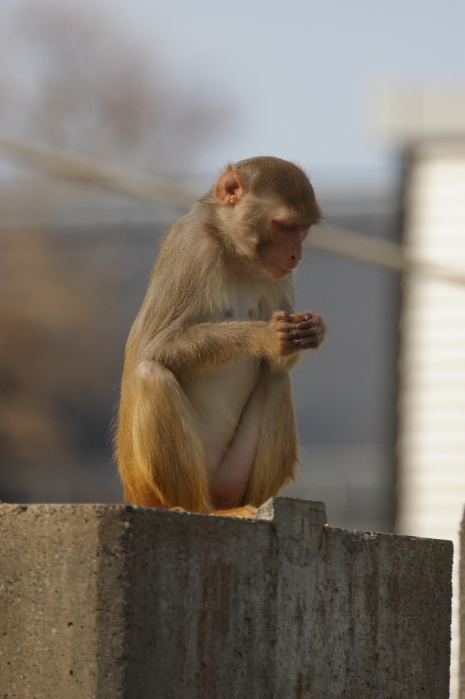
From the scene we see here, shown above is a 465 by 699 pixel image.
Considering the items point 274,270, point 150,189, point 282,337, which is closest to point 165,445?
point 282,337

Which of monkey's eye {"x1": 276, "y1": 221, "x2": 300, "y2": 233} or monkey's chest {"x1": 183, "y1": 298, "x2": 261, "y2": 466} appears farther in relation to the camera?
monkey's eye {"x1": 276, "y1": 221, "x2": 300, "y2": 233}

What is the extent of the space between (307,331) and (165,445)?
66cm

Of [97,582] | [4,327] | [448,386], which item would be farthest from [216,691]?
[4,327]

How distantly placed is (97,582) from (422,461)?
10316mm

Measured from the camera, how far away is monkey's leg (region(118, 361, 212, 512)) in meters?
4.29

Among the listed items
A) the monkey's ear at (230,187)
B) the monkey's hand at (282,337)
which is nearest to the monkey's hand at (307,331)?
the monkey's hand at (282,337)

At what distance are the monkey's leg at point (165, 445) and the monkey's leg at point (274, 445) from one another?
15.2 inches

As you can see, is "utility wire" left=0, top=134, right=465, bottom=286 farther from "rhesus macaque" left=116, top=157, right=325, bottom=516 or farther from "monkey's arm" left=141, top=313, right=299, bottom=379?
"monkey's arm" left=141, top=313, right=299, bottom=379

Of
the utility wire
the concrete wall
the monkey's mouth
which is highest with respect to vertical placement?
the utility wire

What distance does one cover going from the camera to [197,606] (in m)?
3.40

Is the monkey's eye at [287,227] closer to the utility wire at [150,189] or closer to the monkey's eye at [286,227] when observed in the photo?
the monkey's eye at [286,227]

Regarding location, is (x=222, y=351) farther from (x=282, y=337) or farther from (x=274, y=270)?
(x=274, y=270)

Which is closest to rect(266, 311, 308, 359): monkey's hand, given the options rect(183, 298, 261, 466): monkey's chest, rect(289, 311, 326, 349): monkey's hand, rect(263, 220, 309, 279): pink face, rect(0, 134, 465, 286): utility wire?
rect(289, 311, 326, 349): monkey's hand

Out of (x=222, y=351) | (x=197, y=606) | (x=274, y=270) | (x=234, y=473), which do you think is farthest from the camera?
(x=274, y=270)
